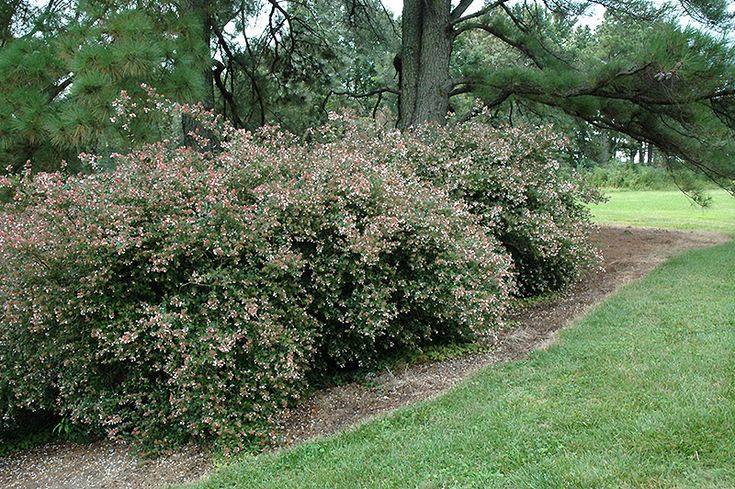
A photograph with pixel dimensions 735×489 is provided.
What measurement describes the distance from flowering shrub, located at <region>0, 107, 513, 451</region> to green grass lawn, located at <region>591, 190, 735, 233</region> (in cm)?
850

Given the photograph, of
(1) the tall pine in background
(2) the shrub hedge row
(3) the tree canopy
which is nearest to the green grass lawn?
(3) the tree canopy

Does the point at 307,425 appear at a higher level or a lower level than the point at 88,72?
lower

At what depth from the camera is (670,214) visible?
1731 cm

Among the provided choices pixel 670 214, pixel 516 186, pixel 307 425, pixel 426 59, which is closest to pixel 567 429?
pixel 307 425

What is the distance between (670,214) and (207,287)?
16.1m

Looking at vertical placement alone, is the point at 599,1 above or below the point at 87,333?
above

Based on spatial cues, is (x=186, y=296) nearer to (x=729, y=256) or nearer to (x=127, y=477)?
(x=127, y=477)

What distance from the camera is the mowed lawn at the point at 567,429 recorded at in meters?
2.83

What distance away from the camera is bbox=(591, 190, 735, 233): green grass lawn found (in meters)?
14.2

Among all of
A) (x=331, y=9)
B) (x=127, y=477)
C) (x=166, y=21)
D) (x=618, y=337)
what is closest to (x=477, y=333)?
(x=618, y=337)

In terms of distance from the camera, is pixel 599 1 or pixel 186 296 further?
pixel 599 1

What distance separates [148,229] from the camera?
14.2ft

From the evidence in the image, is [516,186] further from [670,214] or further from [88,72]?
[670,214]

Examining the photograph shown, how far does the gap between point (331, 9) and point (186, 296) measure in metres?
10.2
